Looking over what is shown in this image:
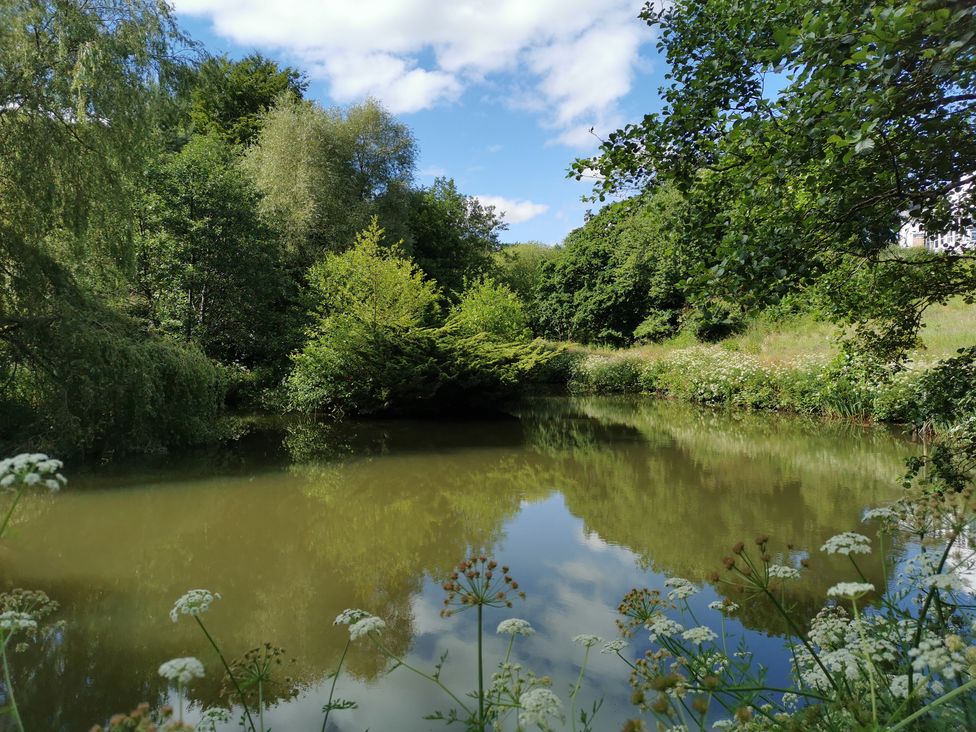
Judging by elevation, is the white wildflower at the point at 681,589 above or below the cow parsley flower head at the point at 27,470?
below

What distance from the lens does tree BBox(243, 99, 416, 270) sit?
60.8 ft

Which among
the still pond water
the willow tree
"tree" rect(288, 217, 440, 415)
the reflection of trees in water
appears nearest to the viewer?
the still pond water

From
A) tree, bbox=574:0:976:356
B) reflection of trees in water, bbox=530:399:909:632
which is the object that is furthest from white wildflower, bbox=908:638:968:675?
reflection of trees in water, bbox=530:399:909:632

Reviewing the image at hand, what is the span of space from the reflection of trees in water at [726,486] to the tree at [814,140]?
2335 mm

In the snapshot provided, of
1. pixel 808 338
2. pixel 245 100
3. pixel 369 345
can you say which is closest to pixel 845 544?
pixel 369 345

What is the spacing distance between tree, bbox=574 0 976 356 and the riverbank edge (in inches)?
70.2

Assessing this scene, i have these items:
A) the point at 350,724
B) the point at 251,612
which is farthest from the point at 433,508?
the point at 350,724

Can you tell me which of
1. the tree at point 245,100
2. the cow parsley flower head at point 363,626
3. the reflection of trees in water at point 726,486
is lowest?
the reflection of trees in water at point 726,486

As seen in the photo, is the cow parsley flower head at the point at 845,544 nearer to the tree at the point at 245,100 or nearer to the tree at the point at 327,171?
the tree at the point at 327,171

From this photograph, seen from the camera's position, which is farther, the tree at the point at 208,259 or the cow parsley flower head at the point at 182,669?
the tree at the point at 208,259

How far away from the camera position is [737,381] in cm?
1677

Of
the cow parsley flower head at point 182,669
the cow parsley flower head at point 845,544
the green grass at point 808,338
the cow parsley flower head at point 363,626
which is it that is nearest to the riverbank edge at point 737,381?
the green grass at point 808,338

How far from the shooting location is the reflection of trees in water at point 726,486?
5.60 metres

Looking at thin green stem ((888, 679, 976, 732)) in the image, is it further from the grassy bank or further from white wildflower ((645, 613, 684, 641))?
the grassy bank
